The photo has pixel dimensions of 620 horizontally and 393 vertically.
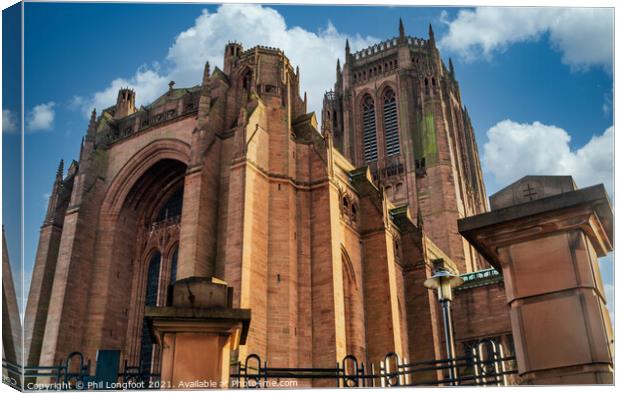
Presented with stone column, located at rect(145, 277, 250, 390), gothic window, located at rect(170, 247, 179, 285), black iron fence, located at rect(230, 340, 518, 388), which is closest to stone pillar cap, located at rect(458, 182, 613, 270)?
black iron fence, located at rect(230, 340, 518, 388)

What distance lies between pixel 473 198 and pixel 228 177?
108 feet

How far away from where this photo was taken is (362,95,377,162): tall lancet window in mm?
52459

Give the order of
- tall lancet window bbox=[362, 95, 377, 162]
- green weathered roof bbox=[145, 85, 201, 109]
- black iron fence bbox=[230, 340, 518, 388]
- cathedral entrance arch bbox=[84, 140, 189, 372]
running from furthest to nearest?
tall lancet window bbox=[362, 95, 377, 162]
green weathered roof bbox=[145, 85, 201, 109]
cathedral entrance arch bbox=[84, 140, 189, 372]
black iron fence bbox=[230, 340, 518, 388]

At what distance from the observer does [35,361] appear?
24391 mm

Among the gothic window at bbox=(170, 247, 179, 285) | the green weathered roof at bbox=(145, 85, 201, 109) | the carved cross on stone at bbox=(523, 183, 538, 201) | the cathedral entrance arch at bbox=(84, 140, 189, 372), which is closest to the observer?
the carved cross on stone at bbox=(523, 183, 538, 201)

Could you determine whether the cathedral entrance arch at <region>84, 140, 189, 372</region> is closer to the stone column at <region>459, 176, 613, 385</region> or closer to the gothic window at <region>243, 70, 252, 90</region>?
the gothic window at <region>243, 70, 252, 90</region>

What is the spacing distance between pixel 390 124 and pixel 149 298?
30.7 meters

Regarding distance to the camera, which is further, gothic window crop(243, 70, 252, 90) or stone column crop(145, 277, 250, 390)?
gothic window crop(243, 70, 252, 90)

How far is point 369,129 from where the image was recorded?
178 ft

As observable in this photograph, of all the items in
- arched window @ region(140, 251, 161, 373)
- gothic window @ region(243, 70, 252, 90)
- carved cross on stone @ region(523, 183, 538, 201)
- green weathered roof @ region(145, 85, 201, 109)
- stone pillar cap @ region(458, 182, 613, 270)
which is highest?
green weathered roof @ region(145, 85, 201, 109)

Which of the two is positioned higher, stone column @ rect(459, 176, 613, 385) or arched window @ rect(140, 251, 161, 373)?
arched window @ rect(140, 251, 161, 373)

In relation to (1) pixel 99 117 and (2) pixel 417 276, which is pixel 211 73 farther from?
(2) pixel 417 276

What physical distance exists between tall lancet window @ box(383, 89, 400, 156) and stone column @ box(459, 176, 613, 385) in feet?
149

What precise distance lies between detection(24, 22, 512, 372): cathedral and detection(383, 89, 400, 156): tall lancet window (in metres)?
17.7
